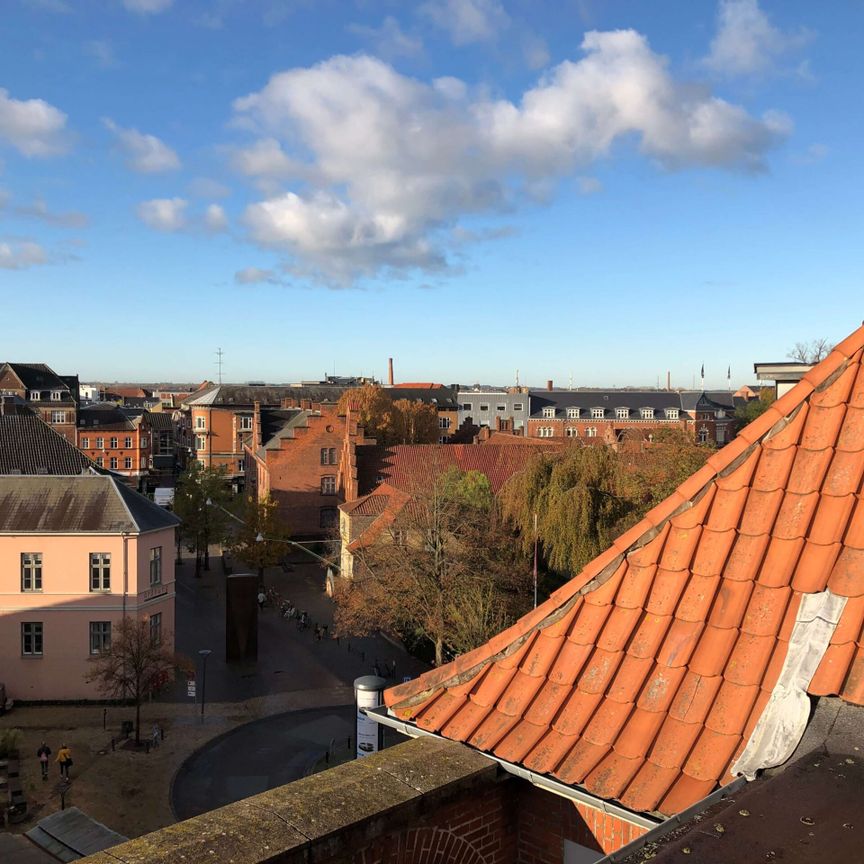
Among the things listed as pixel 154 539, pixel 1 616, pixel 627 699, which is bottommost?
pixel 1 616

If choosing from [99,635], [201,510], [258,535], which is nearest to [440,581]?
[99,635]

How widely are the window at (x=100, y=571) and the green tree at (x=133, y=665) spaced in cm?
165

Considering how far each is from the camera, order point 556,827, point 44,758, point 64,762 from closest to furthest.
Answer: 1. point 556,827
2. point 64,762
3. point 44,758

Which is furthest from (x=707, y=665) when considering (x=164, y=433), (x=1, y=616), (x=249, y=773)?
(x=164, y=433)

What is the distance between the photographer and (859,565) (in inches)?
194

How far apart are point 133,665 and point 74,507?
276 inches

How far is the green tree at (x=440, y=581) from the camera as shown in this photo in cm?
2759

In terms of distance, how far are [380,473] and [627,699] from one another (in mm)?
43796

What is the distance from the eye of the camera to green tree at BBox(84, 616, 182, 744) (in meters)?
25.3

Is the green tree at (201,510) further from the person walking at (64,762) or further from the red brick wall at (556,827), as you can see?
the red brick wall at (556,827)

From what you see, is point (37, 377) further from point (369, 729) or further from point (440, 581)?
point (369, 729)

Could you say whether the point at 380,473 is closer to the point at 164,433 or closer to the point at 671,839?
the point at 671,839

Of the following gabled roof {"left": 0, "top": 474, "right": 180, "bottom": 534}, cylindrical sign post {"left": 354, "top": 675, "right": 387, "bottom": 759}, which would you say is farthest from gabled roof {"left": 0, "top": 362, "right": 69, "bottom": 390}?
cylindrical sign post {"left": 354, "top": 675, "right": 387, "bottom": 759}

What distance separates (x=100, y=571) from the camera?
2850 centimetres
